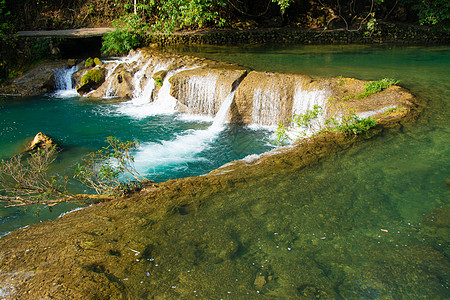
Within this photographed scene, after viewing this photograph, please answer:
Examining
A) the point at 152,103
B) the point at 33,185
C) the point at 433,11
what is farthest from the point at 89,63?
the point at 433,11

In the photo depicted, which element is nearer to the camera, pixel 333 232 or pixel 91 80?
pixel 333 232

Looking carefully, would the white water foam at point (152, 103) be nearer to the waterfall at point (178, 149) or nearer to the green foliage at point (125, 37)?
the waterfall at point (178, 149)

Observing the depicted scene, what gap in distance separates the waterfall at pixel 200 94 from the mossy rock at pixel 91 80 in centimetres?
404

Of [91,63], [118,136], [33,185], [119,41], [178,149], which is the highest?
[119,41]

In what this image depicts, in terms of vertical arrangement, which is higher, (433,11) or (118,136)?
(433,11)

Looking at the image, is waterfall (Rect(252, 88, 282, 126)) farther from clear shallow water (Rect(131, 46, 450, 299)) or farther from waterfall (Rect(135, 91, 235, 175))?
clear shallow water (Rect(131, 46, 450, 299))

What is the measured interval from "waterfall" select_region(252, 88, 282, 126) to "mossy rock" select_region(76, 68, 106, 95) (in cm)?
632

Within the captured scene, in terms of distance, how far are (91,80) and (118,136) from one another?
15.0 ft

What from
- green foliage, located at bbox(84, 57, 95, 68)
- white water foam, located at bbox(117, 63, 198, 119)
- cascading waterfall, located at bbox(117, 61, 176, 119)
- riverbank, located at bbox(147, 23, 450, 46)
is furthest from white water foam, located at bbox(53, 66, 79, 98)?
riverbank, located at bbox(147, 23, 450, 46)

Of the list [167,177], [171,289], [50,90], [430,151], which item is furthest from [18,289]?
[50,90]

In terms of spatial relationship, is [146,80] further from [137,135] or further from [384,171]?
[384,171]

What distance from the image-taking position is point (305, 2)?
16922mm

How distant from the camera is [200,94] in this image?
380 inches

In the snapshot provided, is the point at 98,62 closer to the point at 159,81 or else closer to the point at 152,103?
the point at 152,103
